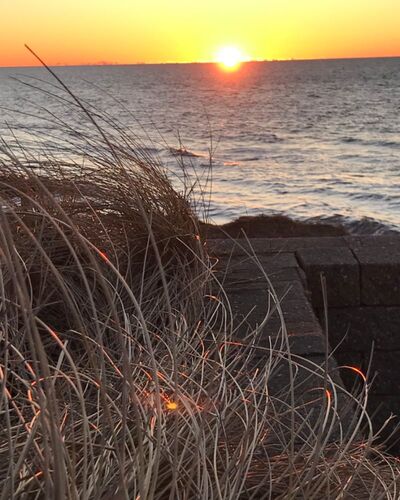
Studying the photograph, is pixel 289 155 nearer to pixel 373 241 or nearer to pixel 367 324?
pixel 373 241

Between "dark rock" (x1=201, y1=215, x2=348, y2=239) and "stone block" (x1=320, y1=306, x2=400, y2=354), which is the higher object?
"stone block" (x1=320, y1=306, x2=400, y2=354)

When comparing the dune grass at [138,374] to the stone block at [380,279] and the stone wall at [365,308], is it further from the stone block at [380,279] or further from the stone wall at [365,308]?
the stone block at [380,279]

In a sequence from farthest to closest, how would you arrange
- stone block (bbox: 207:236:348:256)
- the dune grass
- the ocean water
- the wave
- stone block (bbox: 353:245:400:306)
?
the wave < the ocean water < stone block (bbox: 207:236:348:256) < stone block (bbox: 353:245:400:306) < the dune grass

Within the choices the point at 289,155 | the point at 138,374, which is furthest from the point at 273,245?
the point at 289,155

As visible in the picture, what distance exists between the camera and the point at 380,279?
3.01 metres

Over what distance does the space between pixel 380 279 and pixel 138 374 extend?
74.5 inches

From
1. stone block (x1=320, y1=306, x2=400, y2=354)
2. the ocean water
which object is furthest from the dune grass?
stone block (x1=320, y1=306, x2=400, y2=354)

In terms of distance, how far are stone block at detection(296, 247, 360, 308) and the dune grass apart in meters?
0.66

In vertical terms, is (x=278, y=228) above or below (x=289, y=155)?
above

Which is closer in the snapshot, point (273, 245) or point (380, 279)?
point (380, 279)

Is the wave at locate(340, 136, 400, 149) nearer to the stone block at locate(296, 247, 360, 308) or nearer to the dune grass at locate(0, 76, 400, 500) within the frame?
the stone block at locate(296, 247, 360, 308)

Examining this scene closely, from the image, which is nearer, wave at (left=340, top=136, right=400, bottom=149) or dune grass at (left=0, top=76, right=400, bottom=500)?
dune grass at (left=0, top=76, right=400, bottom=500)

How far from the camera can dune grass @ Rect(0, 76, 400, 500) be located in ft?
3.02

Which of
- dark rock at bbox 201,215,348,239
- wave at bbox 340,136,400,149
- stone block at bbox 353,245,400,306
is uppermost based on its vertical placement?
stone block at bbox 353,245,400,306
